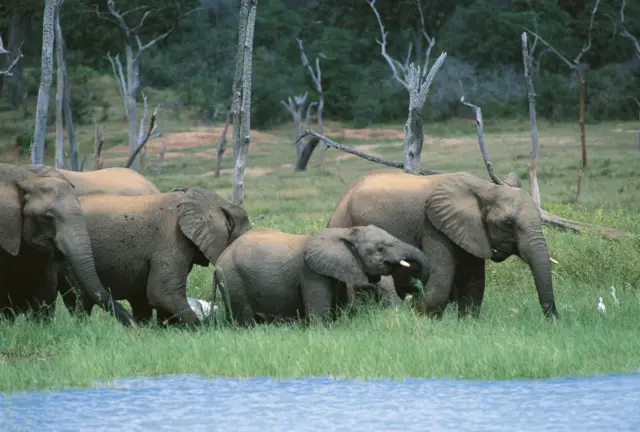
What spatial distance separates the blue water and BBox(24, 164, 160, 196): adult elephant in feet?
10.0

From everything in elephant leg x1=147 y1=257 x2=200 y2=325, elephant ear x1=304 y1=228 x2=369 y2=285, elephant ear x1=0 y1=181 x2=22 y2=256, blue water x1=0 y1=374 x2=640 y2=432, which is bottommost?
blue water x1=0 y1=374 x2=640 y2=432

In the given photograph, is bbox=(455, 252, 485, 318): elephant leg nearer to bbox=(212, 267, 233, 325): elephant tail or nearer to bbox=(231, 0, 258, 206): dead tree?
bbox=(212, 267, 233, 325): elephant tail

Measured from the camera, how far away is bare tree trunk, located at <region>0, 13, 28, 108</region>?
39822 millimetres

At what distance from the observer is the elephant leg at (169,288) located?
10.6m

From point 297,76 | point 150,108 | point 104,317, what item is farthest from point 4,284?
point 297,76

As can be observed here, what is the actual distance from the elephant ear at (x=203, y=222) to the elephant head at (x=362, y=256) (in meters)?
0.93

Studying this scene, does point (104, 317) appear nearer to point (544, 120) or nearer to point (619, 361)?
point (619, 361)

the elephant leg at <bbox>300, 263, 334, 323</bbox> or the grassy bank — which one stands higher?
the elephant leg at <bbox>300, 263, 334, 323</bbox>

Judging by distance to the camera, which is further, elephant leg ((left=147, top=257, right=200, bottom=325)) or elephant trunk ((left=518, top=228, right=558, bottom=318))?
elephant leg ((left=147, top=257, right=200, bottom=325))

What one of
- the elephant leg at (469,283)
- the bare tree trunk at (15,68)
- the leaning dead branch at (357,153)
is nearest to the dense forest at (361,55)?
the bare tree trunk at (15,68)

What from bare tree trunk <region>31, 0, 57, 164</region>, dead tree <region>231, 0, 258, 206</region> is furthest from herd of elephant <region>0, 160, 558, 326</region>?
bare tree trunk <region>31, 0, 57, 164</region>

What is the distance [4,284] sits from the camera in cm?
1056

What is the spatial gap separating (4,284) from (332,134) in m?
34.6

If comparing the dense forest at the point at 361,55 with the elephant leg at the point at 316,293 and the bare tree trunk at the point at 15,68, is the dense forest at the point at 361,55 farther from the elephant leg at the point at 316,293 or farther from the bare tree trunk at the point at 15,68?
the elephant leg at the point at 316,293
